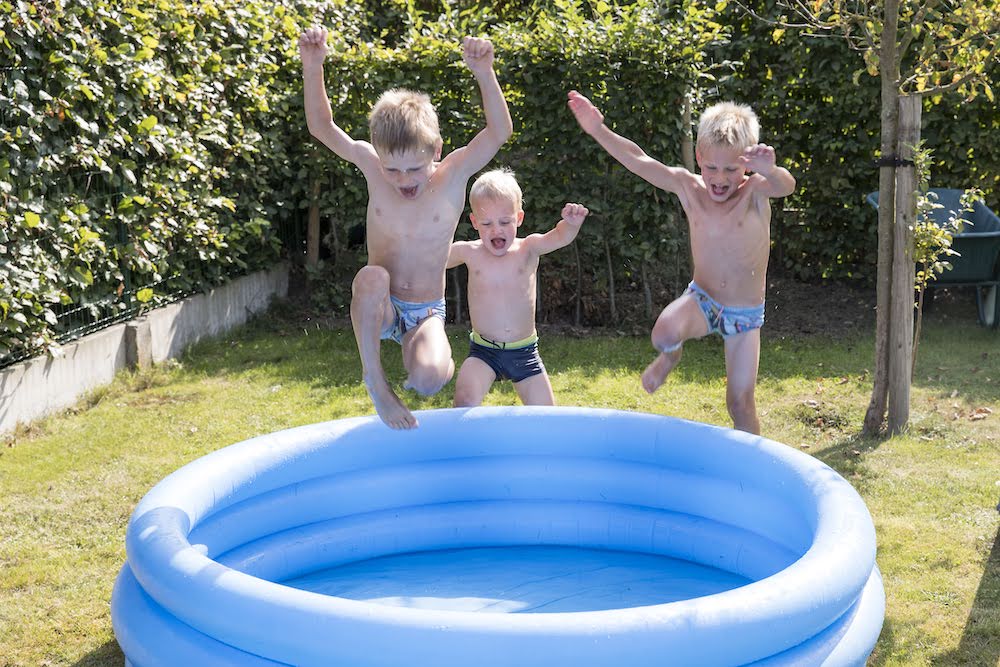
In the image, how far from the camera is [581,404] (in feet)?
22.1

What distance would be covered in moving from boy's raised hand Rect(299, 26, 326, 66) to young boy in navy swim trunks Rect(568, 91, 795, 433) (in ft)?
4.10

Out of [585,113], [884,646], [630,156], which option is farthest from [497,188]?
[884,646]

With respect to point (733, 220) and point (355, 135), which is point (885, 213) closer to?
point (733, 220)

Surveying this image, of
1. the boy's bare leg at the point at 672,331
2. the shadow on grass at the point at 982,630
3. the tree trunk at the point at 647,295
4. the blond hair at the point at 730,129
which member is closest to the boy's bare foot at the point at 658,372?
the boy's bare leg at the point at 672,331

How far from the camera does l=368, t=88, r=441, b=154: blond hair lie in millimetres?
4141

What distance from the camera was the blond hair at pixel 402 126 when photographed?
4.14 meters

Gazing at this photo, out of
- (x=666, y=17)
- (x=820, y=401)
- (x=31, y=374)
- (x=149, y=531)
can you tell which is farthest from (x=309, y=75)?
(x=666, y=17)

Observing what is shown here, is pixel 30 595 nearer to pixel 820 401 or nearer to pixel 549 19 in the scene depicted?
pixel 820 401

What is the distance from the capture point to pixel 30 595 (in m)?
4.39

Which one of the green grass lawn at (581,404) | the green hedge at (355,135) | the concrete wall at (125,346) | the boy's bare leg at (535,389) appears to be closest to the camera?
the green grass lawn at (581,404)

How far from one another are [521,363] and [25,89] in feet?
10.3

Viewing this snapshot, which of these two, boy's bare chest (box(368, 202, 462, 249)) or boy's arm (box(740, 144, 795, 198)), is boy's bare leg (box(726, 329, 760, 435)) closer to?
boy's arm (box(740, 144, 795, 198))

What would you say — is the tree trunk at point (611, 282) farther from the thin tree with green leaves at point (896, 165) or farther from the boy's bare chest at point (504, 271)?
the boy's bare chest at point (504, 271)

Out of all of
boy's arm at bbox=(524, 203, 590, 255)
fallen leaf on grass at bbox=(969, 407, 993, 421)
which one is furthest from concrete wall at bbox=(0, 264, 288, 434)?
fallen leaf on grass at bbox=(969, 407, 993, 421)
